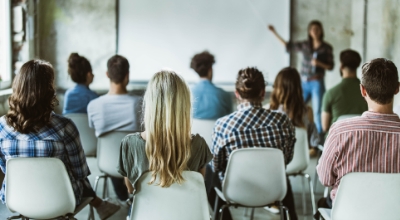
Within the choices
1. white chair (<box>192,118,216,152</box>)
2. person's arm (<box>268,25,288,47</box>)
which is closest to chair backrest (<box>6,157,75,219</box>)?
white chair (<box>192,118,216,152</box>)

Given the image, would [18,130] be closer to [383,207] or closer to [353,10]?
[383,207]

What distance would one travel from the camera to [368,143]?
7.26ft

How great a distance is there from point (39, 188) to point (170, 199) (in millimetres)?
706

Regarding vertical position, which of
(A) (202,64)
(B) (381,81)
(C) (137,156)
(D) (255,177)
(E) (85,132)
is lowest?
(D) (255,177)

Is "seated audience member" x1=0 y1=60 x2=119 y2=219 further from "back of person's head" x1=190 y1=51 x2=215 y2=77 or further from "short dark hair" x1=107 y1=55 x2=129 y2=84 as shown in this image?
"back of person's head" x1=190 y1=51 x2=215 y2=77

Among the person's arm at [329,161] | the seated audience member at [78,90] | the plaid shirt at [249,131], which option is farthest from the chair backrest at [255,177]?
the seated audience member at [78,90]

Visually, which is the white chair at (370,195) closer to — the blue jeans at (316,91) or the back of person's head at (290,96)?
the back of person's head at (290,96)

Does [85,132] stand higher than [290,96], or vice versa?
[290,96]

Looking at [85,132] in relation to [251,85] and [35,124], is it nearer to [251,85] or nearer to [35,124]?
[35,124]

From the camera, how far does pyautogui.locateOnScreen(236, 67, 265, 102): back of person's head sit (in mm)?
3025

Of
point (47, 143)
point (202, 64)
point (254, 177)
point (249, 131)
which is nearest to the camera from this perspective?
point (47, 143)

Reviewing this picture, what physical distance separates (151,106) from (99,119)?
5.46 ft

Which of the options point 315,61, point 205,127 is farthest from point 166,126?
point 315,61

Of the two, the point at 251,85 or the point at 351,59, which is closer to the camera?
the point at 251,85
